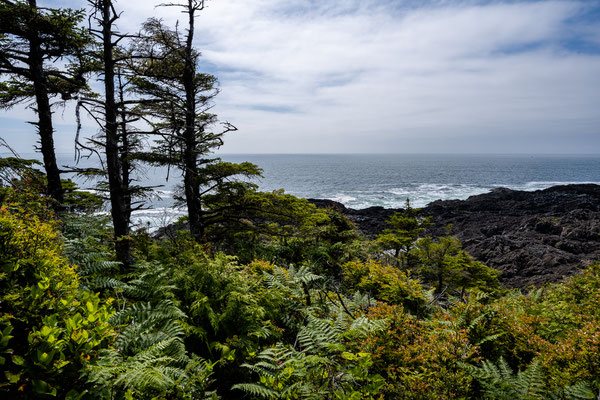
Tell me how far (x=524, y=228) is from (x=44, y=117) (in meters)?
38.1

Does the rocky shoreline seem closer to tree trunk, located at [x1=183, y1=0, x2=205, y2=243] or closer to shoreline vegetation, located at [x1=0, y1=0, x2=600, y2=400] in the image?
shoreline vegetation, located at [x1=0, y1=0, x2=600, y2=400]

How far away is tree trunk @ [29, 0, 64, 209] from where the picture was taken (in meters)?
6.89

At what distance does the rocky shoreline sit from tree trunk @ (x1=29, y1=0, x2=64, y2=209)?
Result: 20.1 m

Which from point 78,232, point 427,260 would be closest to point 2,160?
point 78,232

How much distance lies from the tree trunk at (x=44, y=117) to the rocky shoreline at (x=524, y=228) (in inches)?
792

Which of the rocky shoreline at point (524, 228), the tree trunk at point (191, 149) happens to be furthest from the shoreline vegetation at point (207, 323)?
the rocky shoreline at point (524, 228)

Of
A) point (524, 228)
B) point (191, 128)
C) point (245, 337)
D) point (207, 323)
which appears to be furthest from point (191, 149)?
A: point (524, 228)

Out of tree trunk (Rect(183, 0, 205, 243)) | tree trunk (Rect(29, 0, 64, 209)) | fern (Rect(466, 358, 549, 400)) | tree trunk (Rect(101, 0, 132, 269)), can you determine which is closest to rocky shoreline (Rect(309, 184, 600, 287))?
A: fern (Rect(466, 358, 549, 400))

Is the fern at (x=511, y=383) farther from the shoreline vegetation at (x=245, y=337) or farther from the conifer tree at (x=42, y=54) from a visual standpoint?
the conifer tree at (x=42, y=54)

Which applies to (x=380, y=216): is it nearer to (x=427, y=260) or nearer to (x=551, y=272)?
(x=551, y=272)

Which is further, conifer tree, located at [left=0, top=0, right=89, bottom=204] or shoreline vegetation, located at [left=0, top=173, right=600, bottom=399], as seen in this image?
conifer tree, located at [left=0, top=0, right=89, bottom=204]

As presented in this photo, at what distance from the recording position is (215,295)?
3.93 metres

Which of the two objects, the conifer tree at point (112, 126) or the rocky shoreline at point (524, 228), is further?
the rocky shoreline at point (524, 228)

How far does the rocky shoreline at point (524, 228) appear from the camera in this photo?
20.9 metres
